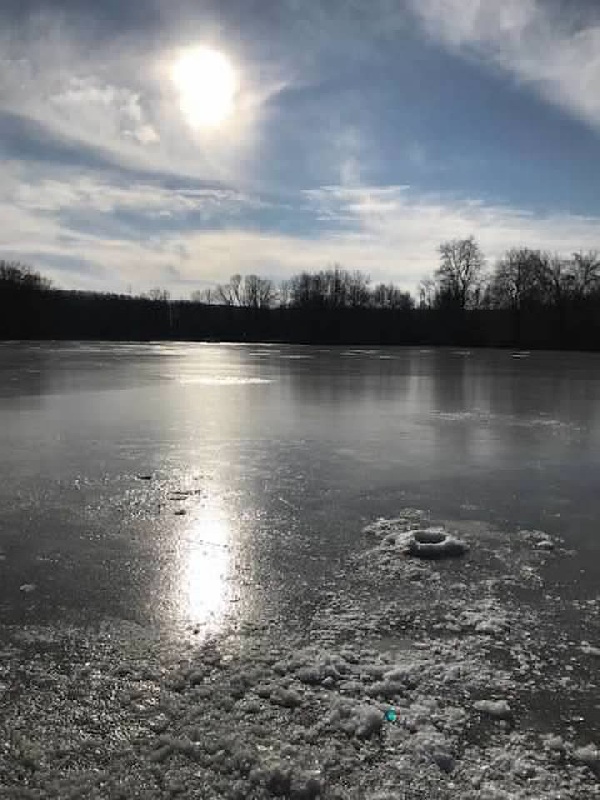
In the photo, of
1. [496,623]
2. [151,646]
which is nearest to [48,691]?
[151,646]

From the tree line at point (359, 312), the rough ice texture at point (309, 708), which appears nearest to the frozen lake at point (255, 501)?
the rough ice texture at point (309, 708)

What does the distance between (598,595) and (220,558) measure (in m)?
2.42

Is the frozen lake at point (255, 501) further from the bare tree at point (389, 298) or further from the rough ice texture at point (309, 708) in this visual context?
the bare tree at point (389, 298)

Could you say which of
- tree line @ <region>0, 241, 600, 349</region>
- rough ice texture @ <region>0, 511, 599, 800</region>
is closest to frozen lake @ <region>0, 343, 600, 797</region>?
rough ice texture @ <region>0, 511, 599, 800</region>

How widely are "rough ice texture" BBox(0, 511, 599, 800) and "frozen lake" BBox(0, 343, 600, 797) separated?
0.14 meters

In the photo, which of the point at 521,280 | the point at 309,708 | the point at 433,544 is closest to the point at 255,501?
the point at 433,544

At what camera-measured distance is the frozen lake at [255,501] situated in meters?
3.70

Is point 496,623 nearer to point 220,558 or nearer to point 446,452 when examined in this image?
point 220,558

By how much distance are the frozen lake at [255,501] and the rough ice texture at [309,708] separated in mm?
138

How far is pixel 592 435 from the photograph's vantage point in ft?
31.4

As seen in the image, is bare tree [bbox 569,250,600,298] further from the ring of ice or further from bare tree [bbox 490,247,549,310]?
the ring of ice

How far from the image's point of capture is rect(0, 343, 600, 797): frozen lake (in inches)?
146

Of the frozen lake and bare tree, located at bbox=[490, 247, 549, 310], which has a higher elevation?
bare tree, located at bbox=[490, 247, 549, 310]

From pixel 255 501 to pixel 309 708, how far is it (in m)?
3.20
